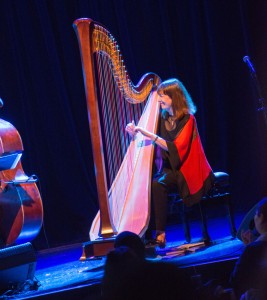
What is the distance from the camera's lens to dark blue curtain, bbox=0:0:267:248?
6348mm

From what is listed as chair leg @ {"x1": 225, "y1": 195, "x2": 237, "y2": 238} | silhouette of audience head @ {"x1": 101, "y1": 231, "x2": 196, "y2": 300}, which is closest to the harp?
chair leg @ {"x1": 225, "y1": 195, "x2": 237, "y2": 238}

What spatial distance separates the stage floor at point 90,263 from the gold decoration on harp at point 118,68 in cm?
126

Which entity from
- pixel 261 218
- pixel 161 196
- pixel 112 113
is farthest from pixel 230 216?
pixel 261 218

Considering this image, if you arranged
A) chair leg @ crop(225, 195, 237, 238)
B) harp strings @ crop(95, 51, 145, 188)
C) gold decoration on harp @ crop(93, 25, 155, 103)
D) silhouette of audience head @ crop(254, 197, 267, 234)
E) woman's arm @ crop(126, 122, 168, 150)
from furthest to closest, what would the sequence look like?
chair leg @ crop(225, 195, 237, 238)
woman's arm @ crop(126, 122, 168, 150)
harp strings @ crop(95, 51, 145, 188)
gold decoration on harp @ crop(93, 25, 155, 103)
silhouette of audience head @ crop(254, 197, 267, 234)

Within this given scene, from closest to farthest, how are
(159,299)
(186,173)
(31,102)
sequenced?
(159,299) < (186,173) < (31,102)

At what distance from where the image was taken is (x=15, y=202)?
4.25 meters

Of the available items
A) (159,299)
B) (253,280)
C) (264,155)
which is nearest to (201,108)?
(264,155)

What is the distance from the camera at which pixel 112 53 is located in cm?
421

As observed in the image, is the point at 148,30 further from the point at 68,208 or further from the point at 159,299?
the point at 159,299

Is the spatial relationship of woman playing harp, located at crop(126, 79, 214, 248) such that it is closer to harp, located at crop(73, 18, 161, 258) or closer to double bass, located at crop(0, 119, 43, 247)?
harp, located at crop(73, 18, 161, 258)

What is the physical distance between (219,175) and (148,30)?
2.40 metres

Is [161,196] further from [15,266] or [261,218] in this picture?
[261,218]

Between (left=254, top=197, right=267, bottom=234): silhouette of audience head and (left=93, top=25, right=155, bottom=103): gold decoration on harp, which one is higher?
(left=93, top=25, right=155, bottom=103): gold decoration on harp

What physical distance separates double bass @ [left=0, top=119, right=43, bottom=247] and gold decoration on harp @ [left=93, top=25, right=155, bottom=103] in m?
0.92
